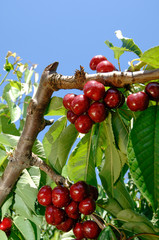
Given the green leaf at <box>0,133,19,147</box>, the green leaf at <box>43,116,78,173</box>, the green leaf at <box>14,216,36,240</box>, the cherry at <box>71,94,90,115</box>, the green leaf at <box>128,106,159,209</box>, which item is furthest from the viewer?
the green leaf at <box>14,216,36,240</box>

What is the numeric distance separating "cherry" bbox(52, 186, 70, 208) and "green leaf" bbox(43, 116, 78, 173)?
0.62 ft

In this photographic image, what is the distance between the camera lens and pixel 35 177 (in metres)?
1.78

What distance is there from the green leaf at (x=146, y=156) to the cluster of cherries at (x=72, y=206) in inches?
18.5

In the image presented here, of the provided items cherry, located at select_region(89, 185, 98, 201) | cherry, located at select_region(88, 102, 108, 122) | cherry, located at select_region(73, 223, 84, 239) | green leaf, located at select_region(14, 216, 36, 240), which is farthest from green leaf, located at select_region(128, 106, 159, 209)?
green leaf, located at select_region(14, 216, 36, 240)

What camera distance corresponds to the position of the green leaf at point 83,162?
153 centimetres

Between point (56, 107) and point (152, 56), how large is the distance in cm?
68

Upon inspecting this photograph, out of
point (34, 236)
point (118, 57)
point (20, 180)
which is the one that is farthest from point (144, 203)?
point (118, 57)

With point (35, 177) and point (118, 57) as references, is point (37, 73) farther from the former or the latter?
point (118, 57)

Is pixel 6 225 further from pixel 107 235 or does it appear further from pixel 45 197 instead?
pixel 107 235

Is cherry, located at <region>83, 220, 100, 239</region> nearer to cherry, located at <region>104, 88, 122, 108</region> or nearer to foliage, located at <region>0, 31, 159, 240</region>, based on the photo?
foliage, located at <region>0, 31, 159, 240</region>

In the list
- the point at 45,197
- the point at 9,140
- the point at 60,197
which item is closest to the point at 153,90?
the point at 60,197

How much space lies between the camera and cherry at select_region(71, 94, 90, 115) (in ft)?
3.89

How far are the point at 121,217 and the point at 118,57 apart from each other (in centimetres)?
94

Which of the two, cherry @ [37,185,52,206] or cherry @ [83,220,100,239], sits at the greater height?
cherry @ [37,185,52,206]
